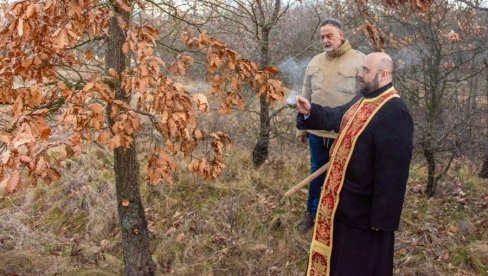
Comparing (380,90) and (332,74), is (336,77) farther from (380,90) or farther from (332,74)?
(380,90)

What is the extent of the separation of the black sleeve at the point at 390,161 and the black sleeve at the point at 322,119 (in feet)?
2.48

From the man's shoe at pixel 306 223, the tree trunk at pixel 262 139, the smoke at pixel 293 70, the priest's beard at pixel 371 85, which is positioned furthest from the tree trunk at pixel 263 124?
the priest's beard at pixel 371 85

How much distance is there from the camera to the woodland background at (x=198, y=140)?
103 inches

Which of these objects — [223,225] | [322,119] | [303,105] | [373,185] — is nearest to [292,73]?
[223,225]

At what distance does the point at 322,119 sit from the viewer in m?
3.74

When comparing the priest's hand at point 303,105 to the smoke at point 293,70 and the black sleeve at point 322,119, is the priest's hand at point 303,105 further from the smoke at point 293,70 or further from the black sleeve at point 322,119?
the smoke at point 293,70

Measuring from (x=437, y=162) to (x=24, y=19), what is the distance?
520cm

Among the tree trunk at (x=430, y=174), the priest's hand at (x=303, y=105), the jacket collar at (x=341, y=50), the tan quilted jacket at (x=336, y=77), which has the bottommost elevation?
the tree trunk at (x=430, y=174)

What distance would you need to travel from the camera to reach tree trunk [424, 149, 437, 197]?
586cm

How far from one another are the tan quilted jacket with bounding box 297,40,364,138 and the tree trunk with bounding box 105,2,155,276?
1.72 metres

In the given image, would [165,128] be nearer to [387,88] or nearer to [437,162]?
[387,88]

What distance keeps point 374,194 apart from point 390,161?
244mm

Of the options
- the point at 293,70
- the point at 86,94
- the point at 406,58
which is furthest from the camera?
the point at 293,70

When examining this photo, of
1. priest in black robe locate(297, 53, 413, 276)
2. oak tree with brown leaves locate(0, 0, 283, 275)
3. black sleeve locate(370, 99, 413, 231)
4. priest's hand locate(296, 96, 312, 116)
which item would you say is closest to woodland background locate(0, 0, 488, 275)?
oak tree with brown leaves locate(0, 0, 283, 275)
